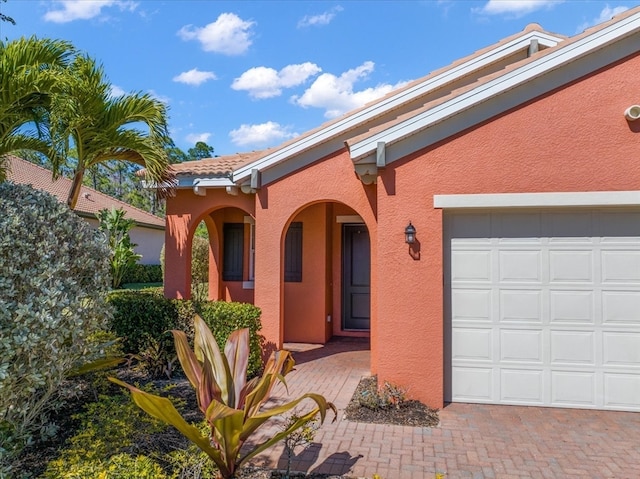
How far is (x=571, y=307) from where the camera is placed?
6.50 meters

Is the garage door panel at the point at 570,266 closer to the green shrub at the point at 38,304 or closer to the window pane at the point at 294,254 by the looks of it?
the window pane at the point at 294,254

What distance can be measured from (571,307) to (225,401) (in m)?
5.72

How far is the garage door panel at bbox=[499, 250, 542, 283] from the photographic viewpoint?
6.60 meters

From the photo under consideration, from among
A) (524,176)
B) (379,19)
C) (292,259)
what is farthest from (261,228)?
(379,19)

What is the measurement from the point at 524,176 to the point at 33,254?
7.12 metres

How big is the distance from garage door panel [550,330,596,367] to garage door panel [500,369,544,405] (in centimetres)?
39

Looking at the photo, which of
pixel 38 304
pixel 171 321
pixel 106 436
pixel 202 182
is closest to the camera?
pixel 38 304

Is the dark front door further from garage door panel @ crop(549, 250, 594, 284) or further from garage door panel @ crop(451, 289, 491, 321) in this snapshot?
garage door panel @ crop(549, 250, 594, 284)

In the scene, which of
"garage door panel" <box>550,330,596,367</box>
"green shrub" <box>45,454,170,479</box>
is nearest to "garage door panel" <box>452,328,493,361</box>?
"garage door panel" <box>550,330,596,367</box>

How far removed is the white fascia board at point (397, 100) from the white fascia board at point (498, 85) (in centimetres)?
210

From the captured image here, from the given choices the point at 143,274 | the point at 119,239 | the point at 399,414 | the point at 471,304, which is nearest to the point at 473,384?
the point at 471,304

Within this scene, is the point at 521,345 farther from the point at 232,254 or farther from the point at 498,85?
the point at 232,254

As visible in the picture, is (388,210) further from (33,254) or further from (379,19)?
(379,19)

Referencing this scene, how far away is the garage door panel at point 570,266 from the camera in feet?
21.2
